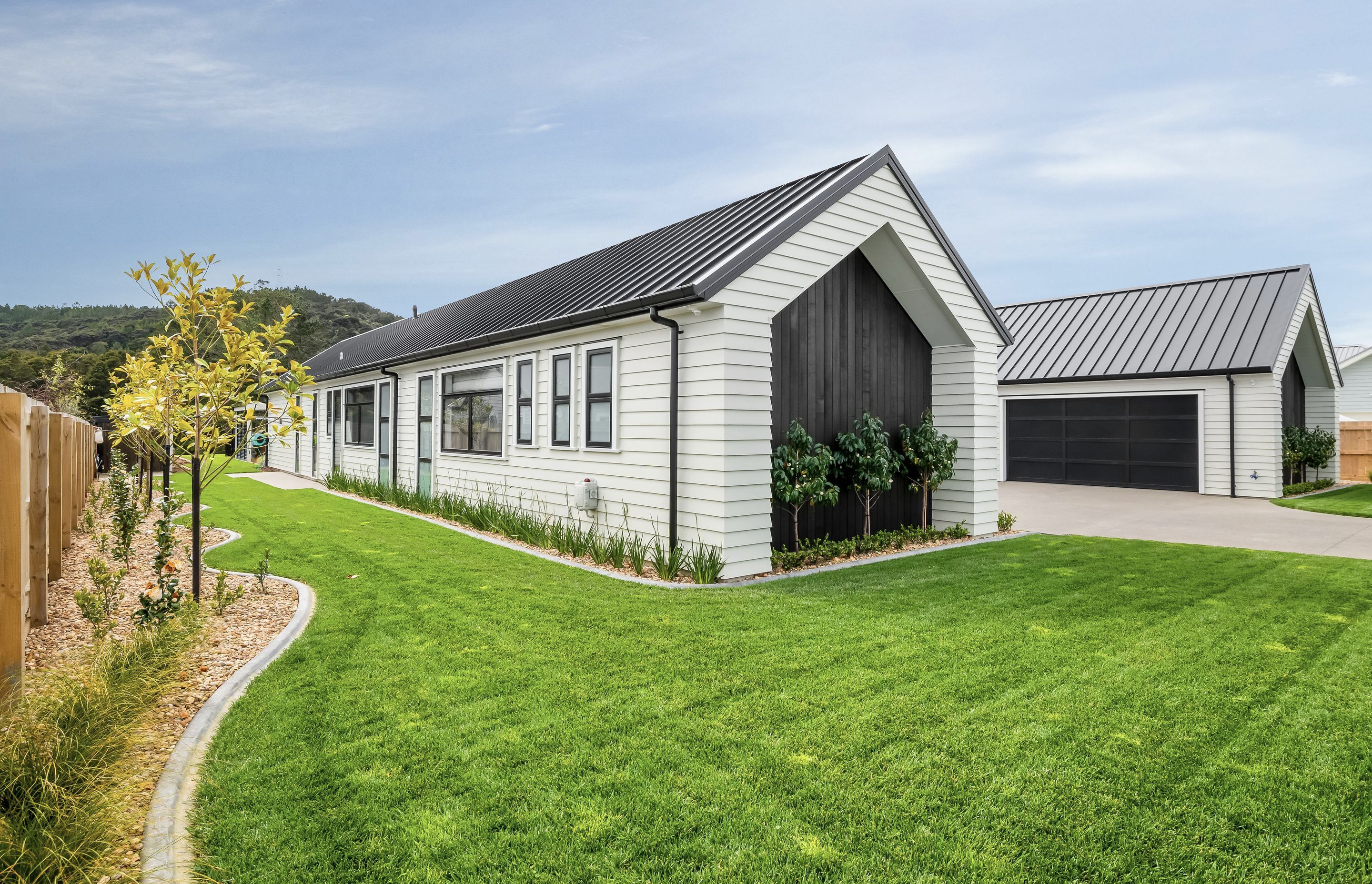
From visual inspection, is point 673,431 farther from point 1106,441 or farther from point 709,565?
point 1106,441

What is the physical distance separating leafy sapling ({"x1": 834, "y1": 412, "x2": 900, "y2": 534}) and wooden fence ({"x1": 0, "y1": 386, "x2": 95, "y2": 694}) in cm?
726

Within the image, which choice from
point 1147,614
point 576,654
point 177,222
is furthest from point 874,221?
point 177,222

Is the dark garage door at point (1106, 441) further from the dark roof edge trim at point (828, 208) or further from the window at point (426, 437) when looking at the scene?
the window at point (426, 437)

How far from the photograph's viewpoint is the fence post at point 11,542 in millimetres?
3176

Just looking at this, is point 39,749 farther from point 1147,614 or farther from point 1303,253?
point 1303,253

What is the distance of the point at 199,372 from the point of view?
5.17m

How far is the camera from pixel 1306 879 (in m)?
2.37

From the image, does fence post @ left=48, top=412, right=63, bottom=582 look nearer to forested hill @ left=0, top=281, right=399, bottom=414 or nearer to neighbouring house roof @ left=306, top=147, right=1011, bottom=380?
neighbouring house roof @ left=306, top=147, right=1011, bottom=380

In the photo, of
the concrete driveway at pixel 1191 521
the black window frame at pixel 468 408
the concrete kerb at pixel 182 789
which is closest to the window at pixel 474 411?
the black window frame at pixel 468 408

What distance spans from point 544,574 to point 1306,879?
6.08m

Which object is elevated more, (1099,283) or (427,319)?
(1099,283)

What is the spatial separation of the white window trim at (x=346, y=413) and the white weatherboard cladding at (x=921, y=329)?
11.5 metres

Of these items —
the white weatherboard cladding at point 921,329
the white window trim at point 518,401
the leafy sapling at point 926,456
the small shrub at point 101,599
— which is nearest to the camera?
the small shrub at point 101,599

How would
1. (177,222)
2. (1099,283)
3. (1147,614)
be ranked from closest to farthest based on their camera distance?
(1147,614)
(1099,283)
(177,222)
